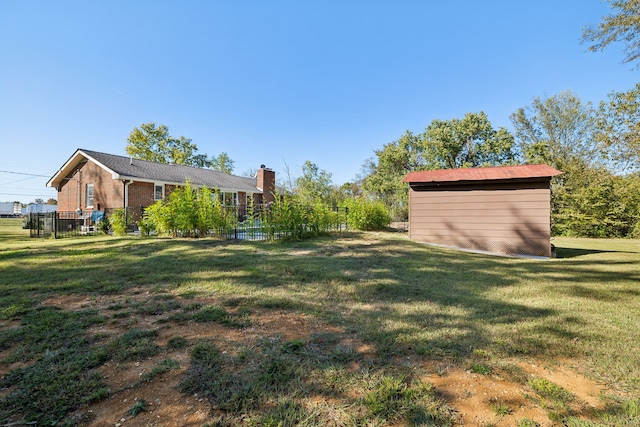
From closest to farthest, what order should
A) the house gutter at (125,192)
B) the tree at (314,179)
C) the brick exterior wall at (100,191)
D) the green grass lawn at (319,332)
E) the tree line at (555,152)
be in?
the green grass lawn at (319,332)
the tree line at (555,152)
the house gutter at (125,192)
the brick exterior wall at (100,191)
the tree at (314,179)

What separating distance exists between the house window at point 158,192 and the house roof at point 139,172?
1.69ft

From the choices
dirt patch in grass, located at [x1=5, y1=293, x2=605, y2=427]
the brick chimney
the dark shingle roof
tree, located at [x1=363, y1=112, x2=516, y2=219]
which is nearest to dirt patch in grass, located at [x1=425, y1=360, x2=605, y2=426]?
dirt patch in grass, located at [x1=5, y1=293, x2=605, y2=427]

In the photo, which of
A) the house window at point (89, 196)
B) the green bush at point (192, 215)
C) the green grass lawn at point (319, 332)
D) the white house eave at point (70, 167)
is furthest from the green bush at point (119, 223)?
the house window at point (89, 196)

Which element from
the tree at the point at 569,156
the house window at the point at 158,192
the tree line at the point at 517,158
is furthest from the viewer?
the house window at the point at 158,192

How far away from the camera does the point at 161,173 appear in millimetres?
17234

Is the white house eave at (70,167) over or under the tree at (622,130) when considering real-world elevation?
over

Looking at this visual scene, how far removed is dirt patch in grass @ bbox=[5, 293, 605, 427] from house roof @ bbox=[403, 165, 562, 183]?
717 cm

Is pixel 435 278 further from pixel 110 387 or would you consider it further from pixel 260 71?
pixel 260 71

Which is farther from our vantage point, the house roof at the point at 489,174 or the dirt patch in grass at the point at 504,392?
the house roof at the point at 489,174

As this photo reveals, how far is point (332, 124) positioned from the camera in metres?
20.0

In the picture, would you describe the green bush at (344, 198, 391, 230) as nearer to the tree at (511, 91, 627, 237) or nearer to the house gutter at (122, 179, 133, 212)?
the tree at (511, 91, 627, 237)

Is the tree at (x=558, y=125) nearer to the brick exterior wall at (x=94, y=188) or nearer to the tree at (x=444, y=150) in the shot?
the tree at (x=444, y=150)

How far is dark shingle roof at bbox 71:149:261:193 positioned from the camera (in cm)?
1497

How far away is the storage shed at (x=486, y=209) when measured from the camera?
7.61 metres
